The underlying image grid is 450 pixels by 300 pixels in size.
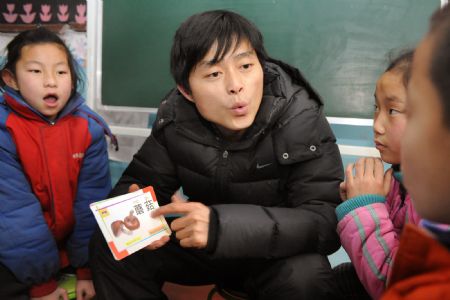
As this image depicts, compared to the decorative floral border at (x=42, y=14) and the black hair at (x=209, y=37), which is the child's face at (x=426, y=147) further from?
the decorative floral border at (x=42, y=14)

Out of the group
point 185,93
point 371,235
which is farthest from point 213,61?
point 371,235

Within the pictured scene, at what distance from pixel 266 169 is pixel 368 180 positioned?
1.14 feet

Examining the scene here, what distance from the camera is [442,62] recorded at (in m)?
0.58

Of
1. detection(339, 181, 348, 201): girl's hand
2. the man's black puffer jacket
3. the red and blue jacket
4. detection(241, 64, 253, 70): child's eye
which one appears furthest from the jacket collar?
detection(339, 181, 348, 201): girl's hand

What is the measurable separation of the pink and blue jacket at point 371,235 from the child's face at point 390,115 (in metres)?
0.14

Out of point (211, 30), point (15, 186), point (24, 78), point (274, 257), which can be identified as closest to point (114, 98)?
point (24, 78)

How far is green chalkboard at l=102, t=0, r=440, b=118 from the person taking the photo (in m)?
1.69

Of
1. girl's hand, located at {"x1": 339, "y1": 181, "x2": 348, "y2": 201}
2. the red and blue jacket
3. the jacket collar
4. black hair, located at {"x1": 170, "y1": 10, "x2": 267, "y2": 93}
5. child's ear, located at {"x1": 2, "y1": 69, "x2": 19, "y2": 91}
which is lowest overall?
the red and blue jacket

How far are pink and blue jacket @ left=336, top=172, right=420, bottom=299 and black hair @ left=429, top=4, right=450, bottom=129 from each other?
47cm

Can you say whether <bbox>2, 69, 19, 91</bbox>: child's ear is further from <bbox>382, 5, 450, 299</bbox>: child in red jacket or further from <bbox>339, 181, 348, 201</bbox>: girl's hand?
<bbox>382, 5, 450, 299</bbox>: child in red jacket

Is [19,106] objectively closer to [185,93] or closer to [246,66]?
[185,93]

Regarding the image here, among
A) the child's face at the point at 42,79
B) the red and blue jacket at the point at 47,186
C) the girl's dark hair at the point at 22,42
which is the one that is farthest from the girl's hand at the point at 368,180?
the girl's dark hair at the point at 22,42

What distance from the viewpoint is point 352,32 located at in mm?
1742

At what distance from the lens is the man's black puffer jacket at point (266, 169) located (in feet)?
3.71
